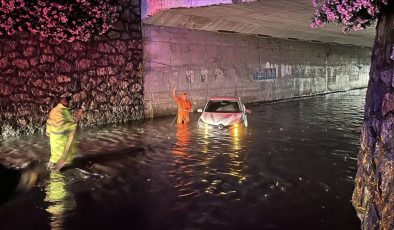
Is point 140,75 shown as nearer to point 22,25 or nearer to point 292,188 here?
point 22,25

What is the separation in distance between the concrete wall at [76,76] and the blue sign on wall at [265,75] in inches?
382

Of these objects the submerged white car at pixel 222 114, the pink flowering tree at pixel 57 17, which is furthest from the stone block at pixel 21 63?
the submerged white car at pixel 222 114

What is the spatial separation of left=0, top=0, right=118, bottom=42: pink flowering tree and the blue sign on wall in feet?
39.7

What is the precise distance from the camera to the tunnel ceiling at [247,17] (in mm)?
15352

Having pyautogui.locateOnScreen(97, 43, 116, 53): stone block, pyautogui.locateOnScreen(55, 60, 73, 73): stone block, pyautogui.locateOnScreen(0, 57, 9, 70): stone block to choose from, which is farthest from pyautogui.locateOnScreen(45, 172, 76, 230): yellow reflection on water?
pyautogui.locateOnScreen(97, 43, 116, 53): stone block

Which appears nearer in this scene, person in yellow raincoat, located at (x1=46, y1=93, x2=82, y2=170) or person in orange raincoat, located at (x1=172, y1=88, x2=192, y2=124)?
person in yellow raincoat, located at (x1=46, y1=93, x2=82, y2=170)

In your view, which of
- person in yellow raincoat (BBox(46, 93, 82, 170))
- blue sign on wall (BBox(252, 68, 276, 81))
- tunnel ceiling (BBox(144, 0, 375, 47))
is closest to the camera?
person in yellow raincoat (BBox(46, 93, 82, 170))

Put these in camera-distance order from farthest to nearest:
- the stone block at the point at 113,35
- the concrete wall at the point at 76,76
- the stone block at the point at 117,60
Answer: the stone block at the point at 117,60, the stone block at the point at 113,35, the concrete wall at the point at 76,76

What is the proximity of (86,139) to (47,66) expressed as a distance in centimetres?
354

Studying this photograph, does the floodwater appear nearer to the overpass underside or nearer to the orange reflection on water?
the orange reflection on water

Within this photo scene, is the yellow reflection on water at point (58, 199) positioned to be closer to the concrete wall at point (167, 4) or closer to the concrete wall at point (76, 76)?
the concrete wall at point (76, 76)

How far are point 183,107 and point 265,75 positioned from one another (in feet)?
37.0

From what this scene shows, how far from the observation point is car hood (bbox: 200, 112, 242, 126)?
1490cm

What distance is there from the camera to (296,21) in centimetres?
1980
